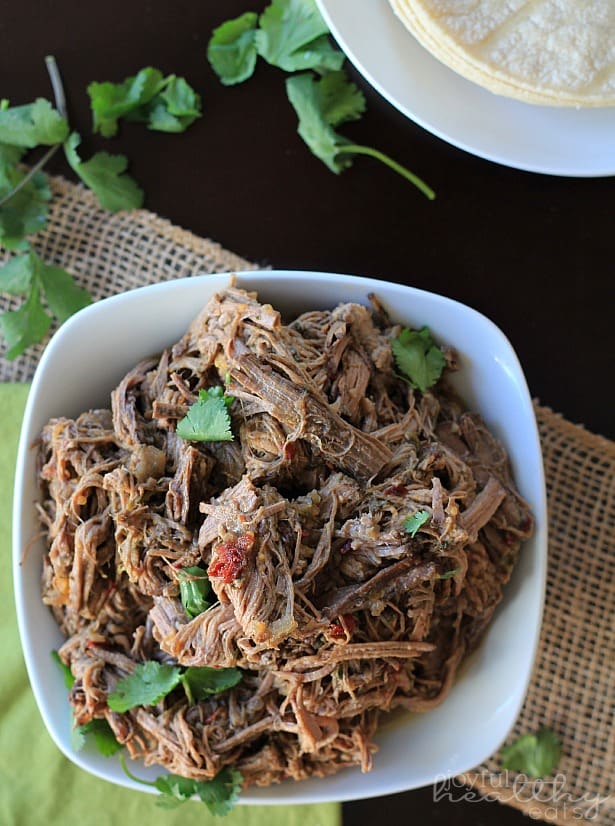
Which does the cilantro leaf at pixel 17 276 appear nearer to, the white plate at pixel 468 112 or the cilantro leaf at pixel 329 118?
the cilantro leaf at pixel 329 118

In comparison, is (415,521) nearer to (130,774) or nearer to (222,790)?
(222,790)

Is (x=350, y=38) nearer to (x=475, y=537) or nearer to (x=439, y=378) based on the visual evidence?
(x=439, y=378)

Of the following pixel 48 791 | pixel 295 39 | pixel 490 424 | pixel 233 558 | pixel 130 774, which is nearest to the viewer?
pixel 233 558

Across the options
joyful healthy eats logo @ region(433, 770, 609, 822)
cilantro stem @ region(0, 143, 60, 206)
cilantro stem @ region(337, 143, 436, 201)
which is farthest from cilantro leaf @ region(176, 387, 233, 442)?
joyful healthy eats logo @ region(433, 770, 609, 822)

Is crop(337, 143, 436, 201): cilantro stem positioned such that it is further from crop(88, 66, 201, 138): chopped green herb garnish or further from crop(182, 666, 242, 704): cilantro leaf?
crop(182, 666, 242, 704): cilantro leaf

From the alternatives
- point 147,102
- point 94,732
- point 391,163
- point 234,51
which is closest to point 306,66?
point 234,51

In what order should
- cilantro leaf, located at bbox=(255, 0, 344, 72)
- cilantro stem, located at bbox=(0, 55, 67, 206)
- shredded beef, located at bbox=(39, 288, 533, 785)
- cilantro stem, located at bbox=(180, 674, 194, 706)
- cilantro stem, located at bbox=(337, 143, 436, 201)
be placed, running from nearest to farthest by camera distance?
shredded beef, located at bbox=(39, 288, 533, 785)
cilantro stem, located at bbox=(180, 674, 194, 706)
cilantro leaf, located at bbox=(255, 0, 344, 72)
cilantro stem, located at bbox=(337, 143, 436, 201)
cilantro stem, located at bbox=(0, 55, 67, 206)

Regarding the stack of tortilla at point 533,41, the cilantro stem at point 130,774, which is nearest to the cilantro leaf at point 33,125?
the stack of tortilla at point 533,41
